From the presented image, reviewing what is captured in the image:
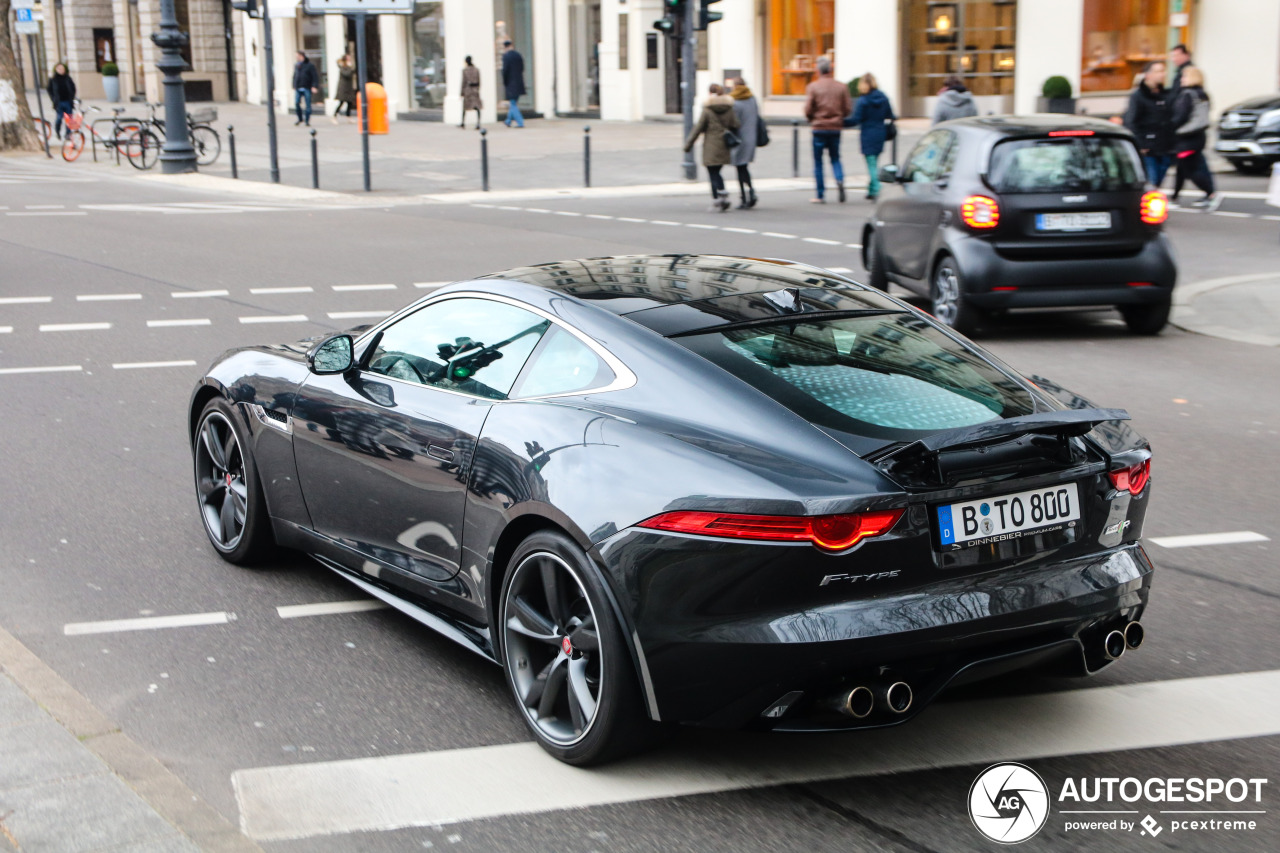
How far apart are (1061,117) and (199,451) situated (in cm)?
803

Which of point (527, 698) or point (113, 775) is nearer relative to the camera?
point (113, 775)

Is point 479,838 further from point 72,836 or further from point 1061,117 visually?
point 1061,117

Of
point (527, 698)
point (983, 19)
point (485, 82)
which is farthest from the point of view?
point (485, 82)

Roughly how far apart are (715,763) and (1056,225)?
26.0 ft

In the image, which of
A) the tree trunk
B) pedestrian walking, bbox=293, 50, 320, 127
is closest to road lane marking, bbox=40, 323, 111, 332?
the tree trunk

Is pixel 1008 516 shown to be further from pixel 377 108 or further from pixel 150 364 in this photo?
pixel 377 108

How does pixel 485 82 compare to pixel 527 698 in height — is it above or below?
above

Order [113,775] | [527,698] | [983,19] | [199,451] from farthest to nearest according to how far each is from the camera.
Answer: [983,19], [199,451], [527,698], [113,775]

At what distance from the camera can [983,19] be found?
36156mm

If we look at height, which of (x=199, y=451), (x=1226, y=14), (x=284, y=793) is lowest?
(x=284, y=793)

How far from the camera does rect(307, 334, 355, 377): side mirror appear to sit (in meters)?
5.27

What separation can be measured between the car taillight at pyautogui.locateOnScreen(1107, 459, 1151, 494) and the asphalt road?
0.71 metres

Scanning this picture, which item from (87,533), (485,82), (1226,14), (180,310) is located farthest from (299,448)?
(485,82)

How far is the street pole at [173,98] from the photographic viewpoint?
27.4m
